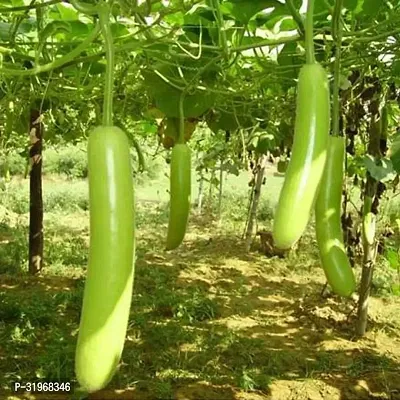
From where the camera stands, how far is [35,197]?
5.53 meters

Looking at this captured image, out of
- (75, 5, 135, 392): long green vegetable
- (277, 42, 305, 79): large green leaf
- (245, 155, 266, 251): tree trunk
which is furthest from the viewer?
(245, 155, 266, 251): tree trunk

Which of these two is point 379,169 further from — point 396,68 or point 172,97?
point 172,97

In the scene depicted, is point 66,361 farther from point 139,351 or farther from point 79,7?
point 79,7

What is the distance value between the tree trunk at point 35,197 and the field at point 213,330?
0.72 ft

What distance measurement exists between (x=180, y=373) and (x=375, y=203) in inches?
62.9

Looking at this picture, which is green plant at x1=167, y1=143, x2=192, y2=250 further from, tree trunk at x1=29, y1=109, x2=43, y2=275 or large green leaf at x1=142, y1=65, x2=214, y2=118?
tree trunk at x1=29, y1=109, x2=43, y2=275

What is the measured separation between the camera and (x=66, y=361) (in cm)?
370

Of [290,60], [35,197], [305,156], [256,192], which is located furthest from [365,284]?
[305,156]

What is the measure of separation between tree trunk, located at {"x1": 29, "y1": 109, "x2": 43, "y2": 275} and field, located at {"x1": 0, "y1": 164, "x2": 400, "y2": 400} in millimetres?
219

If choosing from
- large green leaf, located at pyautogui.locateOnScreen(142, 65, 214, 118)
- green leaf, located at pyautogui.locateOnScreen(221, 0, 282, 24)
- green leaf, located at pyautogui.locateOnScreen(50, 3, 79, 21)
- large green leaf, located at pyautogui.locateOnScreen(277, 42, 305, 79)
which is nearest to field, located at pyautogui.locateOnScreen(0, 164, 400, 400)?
large green leaf, located at pyautogui.locateOnScreen(142, 65, 214, 118)

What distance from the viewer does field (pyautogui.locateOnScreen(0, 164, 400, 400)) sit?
3.49m

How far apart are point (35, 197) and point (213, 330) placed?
7.00 feet

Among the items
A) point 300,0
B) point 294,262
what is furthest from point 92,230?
point 294,262

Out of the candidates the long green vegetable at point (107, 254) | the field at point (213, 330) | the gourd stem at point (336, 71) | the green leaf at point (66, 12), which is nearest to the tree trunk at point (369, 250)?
the field at point (213, 330)
